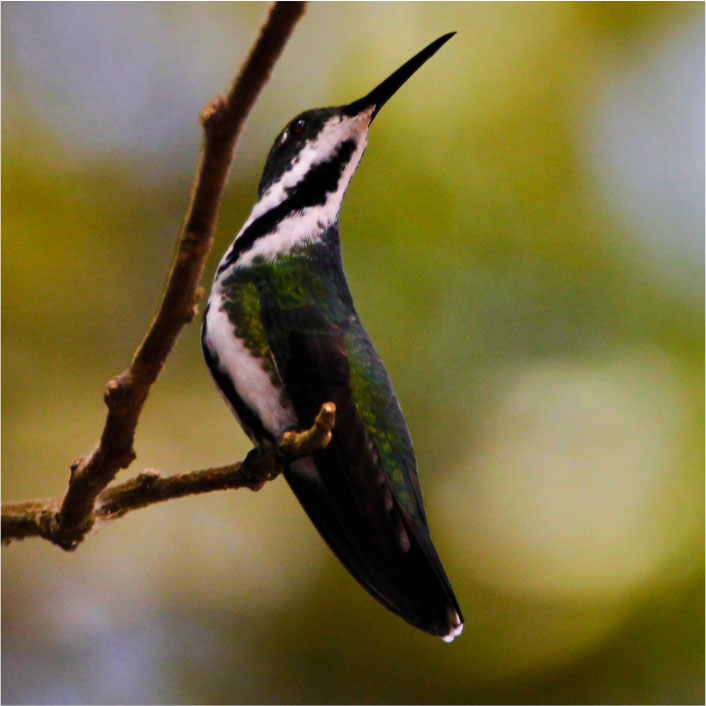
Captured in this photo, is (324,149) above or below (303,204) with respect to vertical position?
above

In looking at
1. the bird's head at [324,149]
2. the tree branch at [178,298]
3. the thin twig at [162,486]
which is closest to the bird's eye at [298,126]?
the bird's head at [324,149]

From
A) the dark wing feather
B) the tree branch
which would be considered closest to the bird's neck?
the dark wing feather

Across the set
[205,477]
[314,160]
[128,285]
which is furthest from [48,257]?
[205,477]

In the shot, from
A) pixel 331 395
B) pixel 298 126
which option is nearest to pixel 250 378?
pixel 331 395

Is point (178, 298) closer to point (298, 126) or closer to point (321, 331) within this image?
point (321, 331)

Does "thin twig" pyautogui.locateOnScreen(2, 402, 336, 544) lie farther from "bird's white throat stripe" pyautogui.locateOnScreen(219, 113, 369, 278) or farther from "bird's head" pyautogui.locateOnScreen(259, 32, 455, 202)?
"bird's head" pyautogui.locateOnScreen(259, 32, 455, 202)

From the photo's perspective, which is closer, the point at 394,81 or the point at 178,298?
the point at 178,298

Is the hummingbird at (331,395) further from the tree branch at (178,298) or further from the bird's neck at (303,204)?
the tree branch at (178,298)
